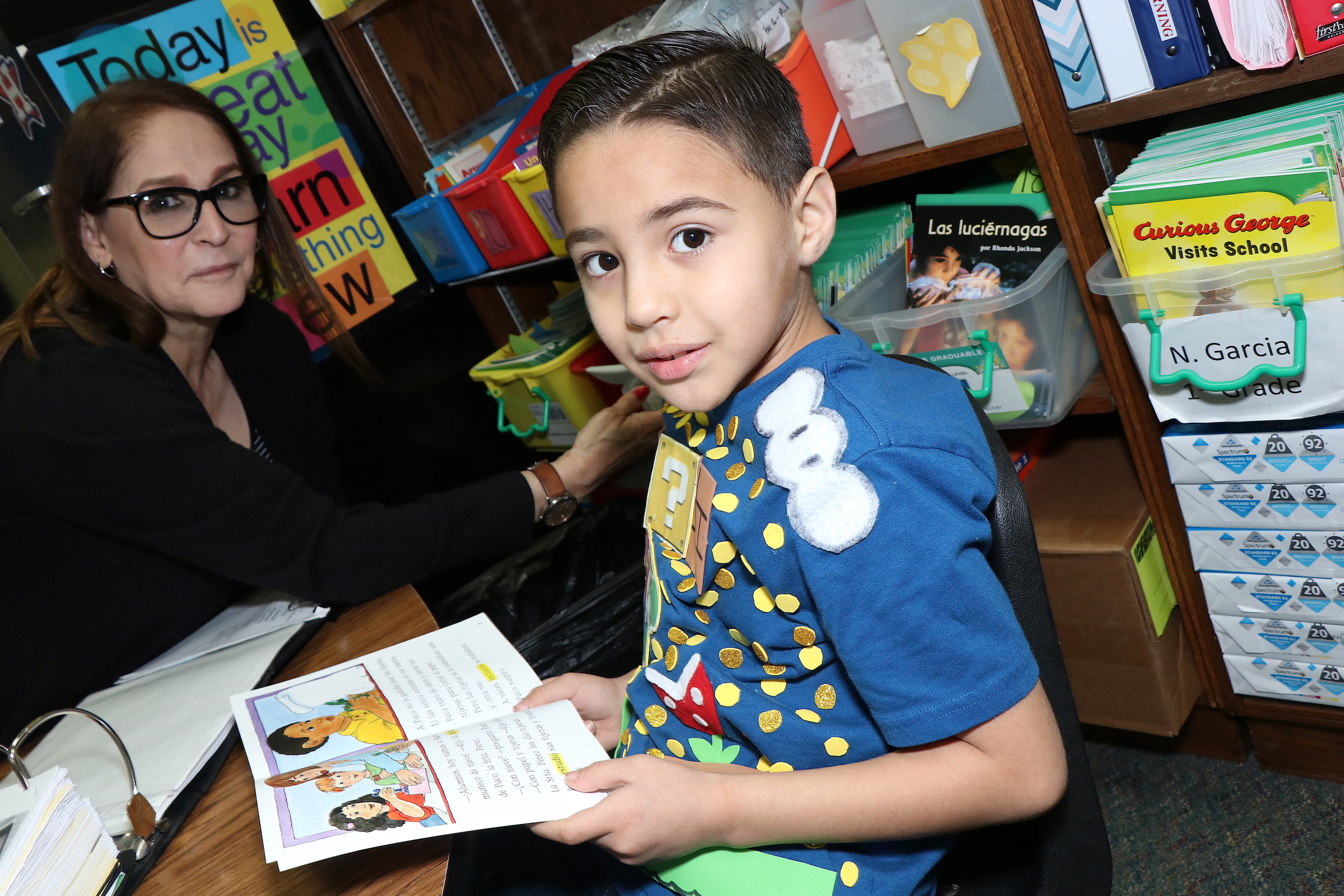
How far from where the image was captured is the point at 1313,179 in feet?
2.84

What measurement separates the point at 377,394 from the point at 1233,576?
65.6 inches

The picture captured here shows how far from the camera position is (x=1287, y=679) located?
1243 millimetres

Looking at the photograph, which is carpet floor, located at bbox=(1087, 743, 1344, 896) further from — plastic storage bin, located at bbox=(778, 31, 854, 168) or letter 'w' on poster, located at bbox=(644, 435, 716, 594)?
plastic storage bin, located at bbox=(778, 31, 854, 168)

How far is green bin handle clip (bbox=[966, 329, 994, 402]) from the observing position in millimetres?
1191

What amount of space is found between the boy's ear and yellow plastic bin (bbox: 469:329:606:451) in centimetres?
90

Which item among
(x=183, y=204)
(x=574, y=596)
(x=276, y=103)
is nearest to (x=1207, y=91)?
(x=574, y=596)

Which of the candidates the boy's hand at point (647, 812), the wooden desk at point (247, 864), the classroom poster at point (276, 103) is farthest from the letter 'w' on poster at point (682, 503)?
the classroom poster at point (276, 103)

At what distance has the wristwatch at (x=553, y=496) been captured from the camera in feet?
4.60

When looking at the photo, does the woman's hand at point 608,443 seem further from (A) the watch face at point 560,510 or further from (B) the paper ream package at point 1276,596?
(B) the paper ream package at point 1276,596

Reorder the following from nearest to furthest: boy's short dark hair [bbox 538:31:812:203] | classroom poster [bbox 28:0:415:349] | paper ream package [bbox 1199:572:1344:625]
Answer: boy's short dark hair [bbox 538:31:812:203] < paper ream package [bbox 1199:572:1344:625] < classroom poster [bbox 28:0:415:349]

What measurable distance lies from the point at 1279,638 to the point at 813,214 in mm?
897

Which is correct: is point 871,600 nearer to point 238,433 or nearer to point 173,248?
point 173,248

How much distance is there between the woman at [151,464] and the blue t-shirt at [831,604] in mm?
502

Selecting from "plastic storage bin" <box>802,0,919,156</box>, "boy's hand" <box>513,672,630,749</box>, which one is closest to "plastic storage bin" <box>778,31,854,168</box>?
"plastic storage bin" <box>802,0,919,156</box>
